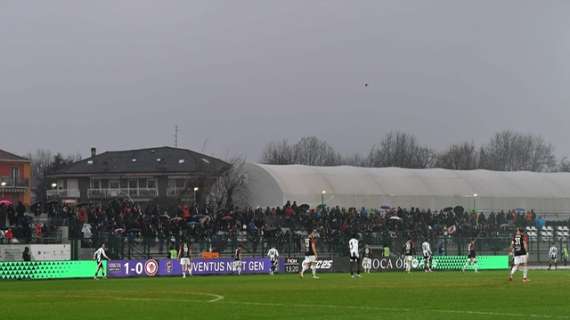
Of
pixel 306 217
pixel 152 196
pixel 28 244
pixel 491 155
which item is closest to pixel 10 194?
pixel 152 196

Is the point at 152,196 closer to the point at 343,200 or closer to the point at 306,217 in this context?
the point at 343,200

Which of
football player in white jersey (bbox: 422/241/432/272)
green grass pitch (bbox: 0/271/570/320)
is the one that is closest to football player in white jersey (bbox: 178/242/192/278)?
football player in white jersey (bbox: 422/241/432/272)

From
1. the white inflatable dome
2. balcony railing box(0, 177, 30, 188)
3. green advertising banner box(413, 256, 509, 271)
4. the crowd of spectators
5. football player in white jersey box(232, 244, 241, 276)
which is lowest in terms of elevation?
green advertising banner box(413, 256, 509, 271)

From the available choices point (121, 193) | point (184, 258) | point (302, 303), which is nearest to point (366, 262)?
point (184, 258)

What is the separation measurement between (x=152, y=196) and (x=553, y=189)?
179ft

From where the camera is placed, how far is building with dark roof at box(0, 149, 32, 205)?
4860 inches

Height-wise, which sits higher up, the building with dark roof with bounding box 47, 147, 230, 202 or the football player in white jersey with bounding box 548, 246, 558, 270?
the building with dark roof with bounding box 47, 147, 230, 202

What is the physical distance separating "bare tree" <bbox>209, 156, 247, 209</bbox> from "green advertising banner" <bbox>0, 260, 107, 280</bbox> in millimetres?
39327

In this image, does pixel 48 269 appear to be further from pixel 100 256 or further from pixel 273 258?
pixel 273 258

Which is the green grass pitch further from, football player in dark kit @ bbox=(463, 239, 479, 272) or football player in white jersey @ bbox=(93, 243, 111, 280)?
football player in dark kit @ bbox=(463, 239, 479, 272)

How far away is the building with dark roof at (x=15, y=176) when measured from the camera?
12344cm

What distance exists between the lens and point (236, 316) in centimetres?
2339

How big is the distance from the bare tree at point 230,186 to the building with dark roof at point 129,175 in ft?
51.1

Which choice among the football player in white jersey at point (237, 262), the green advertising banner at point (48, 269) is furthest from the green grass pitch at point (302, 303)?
the football player in white jersey at point (237, 262)
